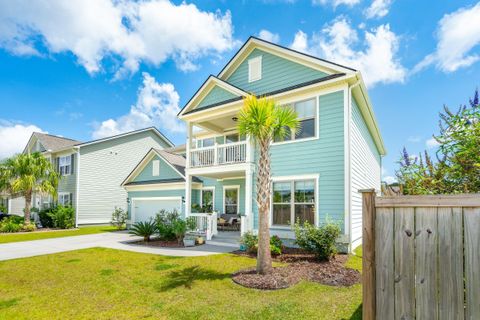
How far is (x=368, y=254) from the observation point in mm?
2787

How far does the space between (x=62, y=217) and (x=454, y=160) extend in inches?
985

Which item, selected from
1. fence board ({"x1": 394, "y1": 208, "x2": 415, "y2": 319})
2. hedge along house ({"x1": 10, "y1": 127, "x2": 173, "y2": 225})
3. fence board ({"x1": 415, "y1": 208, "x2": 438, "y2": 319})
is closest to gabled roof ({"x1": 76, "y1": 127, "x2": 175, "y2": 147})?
hedge along house ({"x1": 10, "y1": 127, "x2": 173, "y2": 225})

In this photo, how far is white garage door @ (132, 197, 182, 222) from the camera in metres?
17.6

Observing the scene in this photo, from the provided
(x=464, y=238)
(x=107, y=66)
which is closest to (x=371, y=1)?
(x=464, y=238)

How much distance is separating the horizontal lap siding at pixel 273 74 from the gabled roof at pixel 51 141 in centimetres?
2029

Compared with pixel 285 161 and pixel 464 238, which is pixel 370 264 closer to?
pixel 464 238

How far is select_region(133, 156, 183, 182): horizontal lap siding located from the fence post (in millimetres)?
15553

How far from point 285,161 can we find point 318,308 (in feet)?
23.9

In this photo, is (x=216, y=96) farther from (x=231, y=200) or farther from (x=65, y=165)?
(x=65, y=165)

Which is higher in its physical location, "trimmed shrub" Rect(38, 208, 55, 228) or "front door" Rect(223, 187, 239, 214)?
"front door" Rect(223, 187, 239, 214)

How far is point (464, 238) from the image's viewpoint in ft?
7.93

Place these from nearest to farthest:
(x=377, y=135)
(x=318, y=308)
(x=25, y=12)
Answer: (x=318, y=308) → (x=25, y=12) → (x=377, y=135)

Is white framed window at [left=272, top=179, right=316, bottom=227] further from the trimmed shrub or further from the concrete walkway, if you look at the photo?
the trimmed shrub

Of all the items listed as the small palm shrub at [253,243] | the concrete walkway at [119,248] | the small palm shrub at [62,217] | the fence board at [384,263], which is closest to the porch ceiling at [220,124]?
the concrete walkway at [119,248]
